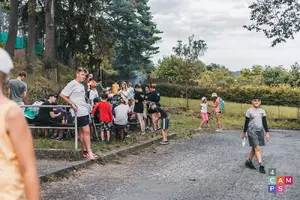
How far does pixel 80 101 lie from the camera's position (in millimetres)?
9805

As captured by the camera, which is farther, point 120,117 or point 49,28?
point 49,28

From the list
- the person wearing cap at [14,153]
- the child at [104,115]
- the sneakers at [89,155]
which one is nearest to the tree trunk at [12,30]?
the child at [104,115]

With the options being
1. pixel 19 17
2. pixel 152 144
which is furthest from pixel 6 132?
pixel 19 17

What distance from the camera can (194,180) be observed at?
868 cm

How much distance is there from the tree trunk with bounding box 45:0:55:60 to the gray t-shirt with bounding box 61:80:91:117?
44.6 feet

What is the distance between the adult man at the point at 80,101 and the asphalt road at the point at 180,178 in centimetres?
59

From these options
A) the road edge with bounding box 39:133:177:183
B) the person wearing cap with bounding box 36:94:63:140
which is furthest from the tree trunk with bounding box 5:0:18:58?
the person wearing cap with bounding box 36:94:63:140

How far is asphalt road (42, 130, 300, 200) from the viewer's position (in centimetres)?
742

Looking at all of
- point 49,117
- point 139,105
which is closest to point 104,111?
point 49,117

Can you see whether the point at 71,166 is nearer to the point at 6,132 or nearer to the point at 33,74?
the point at 6,132

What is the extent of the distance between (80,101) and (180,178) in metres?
2.78

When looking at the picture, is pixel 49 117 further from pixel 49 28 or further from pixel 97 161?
pixel 49 28

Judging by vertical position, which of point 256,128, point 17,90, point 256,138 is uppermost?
point 17,90

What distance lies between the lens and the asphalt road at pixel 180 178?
24.3ft
